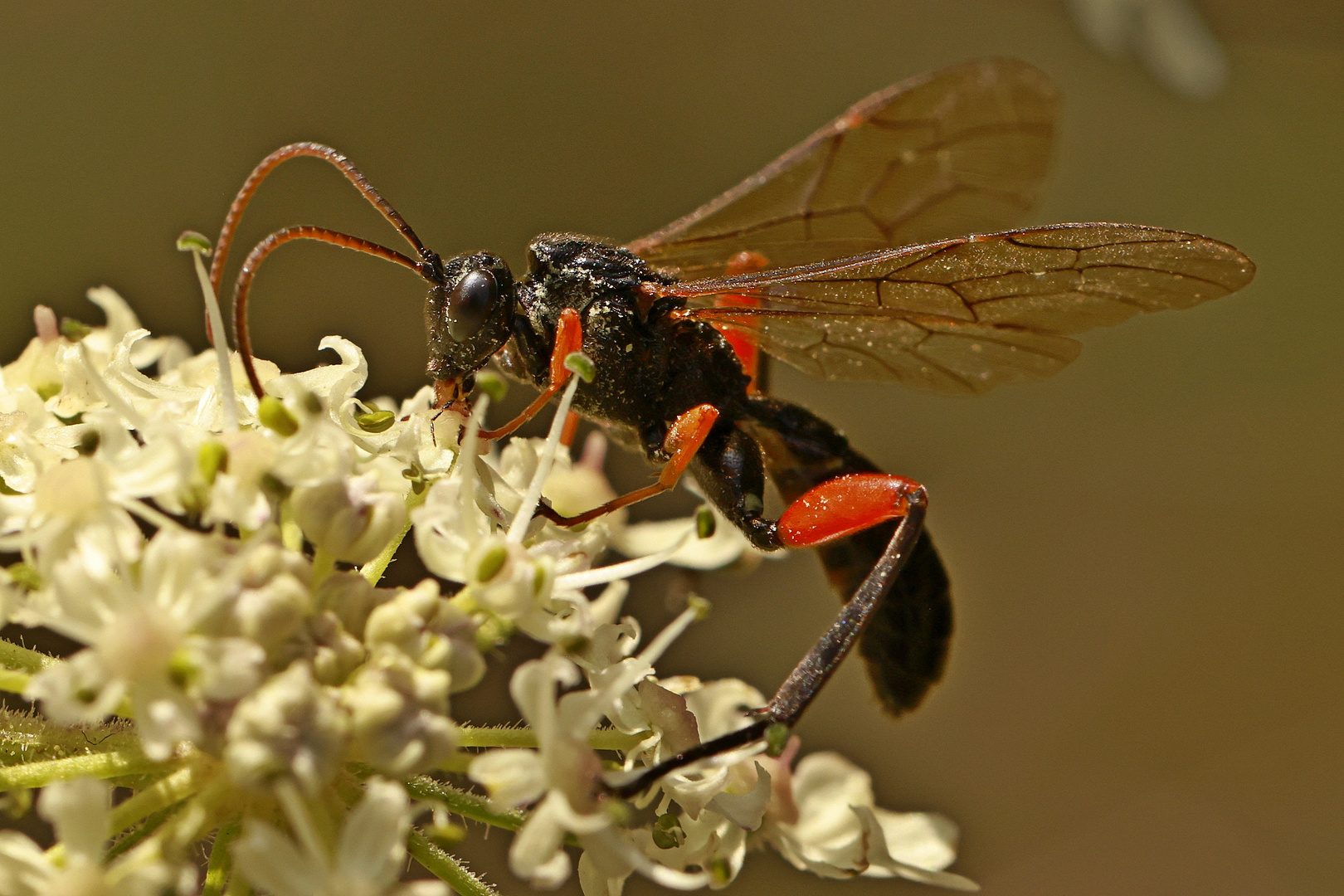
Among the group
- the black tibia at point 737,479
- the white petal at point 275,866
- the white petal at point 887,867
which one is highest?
the black tibia at point 737,479

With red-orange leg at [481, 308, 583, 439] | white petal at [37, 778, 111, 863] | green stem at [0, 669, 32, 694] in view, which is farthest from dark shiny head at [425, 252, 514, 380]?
white petal at [37, 778, 111, 863]

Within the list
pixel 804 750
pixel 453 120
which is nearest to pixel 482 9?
pixel 453 120

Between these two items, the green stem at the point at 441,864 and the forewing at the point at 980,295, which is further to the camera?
the forewing at the point at 980,295

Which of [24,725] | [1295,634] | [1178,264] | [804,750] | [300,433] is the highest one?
[1178,264]

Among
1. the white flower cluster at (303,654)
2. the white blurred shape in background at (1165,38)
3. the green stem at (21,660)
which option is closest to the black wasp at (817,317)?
the white flower cluster at (303,654)

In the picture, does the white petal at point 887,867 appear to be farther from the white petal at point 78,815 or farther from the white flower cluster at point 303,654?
the white petal at point 78,815

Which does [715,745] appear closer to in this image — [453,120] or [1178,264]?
[1178,264]

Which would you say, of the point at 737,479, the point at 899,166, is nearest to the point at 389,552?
the point at 737,479
